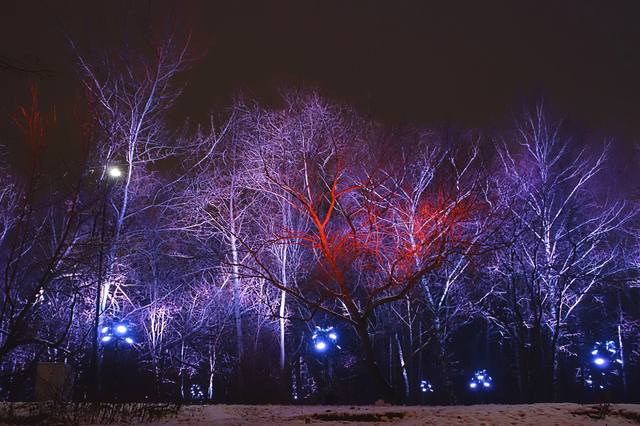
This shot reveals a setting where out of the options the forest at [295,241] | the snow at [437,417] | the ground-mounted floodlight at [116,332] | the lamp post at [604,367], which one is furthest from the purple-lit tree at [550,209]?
the ground-mounted floodlight at [116,332]

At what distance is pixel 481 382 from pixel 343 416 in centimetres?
2567

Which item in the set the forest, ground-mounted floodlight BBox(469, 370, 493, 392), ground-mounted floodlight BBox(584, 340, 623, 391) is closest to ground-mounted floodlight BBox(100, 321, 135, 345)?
the forest

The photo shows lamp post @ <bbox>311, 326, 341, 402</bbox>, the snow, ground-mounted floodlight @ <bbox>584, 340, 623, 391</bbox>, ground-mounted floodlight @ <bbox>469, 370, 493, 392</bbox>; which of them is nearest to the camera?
the snow

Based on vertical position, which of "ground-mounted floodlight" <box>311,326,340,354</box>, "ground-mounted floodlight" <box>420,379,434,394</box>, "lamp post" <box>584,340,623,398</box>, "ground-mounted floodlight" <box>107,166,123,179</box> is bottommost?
"ground-mounted floodlight" <box>420,379,434,394</box>

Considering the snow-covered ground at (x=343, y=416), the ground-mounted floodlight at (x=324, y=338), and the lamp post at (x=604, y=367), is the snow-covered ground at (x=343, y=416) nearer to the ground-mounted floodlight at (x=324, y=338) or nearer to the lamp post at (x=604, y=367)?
the ground-mounted floodlight at (x=324, y=338)

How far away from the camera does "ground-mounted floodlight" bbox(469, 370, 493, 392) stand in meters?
31.0

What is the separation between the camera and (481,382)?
103ft

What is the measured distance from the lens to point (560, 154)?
20344 millimetres

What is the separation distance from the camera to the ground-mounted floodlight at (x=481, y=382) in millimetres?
31031

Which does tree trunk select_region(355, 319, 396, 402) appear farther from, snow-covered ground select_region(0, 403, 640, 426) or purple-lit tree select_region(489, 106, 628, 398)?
purple-lit tree select_region(489, 106, 628, 398)

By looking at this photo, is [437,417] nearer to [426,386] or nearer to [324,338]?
[324,338]

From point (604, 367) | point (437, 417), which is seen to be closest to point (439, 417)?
point (437, 417)

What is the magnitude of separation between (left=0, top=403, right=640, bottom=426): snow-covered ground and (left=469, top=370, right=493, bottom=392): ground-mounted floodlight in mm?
23496

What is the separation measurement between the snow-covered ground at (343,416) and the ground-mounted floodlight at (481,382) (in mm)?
23496
